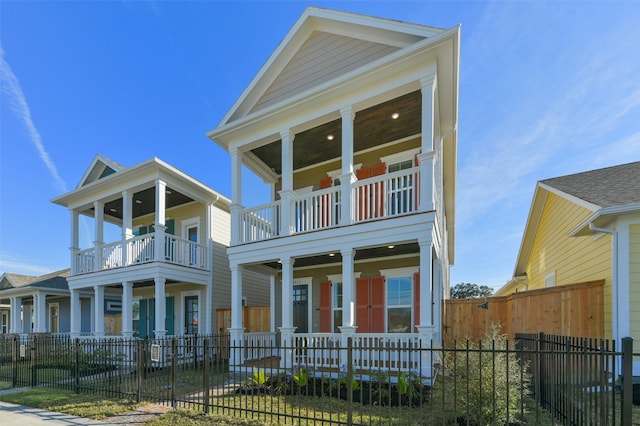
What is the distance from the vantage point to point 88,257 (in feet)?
47.0

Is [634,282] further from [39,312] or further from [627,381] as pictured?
[39,312]

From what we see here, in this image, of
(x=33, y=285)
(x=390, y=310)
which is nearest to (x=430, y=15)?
(x=390, y=310)

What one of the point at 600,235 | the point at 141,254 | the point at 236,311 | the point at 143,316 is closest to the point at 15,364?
the point at 141,254

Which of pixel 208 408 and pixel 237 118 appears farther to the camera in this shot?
pixel 237 118

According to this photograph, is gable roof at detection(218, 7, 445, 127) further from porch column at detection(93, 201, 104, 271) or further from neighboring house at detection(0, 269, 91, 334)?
neighboring house at detection(0, 269, 91, 334)

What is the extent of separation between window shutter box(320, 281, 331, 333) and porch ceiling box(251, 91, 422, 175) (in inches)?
161

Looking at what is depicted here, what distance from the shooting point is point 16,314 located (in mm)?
21703

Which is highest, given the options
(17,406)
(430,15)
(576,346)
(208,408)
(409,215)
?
(430,15)

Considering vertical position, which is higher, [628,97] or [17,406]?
[628,97]

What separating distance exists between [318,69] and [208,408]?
8.37 metres

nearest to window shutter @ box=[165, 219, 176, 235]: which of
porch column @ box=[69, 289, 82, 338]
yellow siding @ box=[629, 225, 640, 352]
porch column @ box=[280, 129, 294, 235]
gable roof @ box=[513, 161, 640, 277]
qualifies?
porch column @ box=[69, 289, 82, 338]

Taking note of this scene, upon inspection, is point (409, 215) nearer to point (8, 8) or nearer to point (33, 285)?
point (8, 8)

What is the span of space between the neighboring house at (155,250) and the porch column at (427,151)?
9.03m

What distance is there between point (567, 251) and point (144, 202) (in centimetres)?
1571
